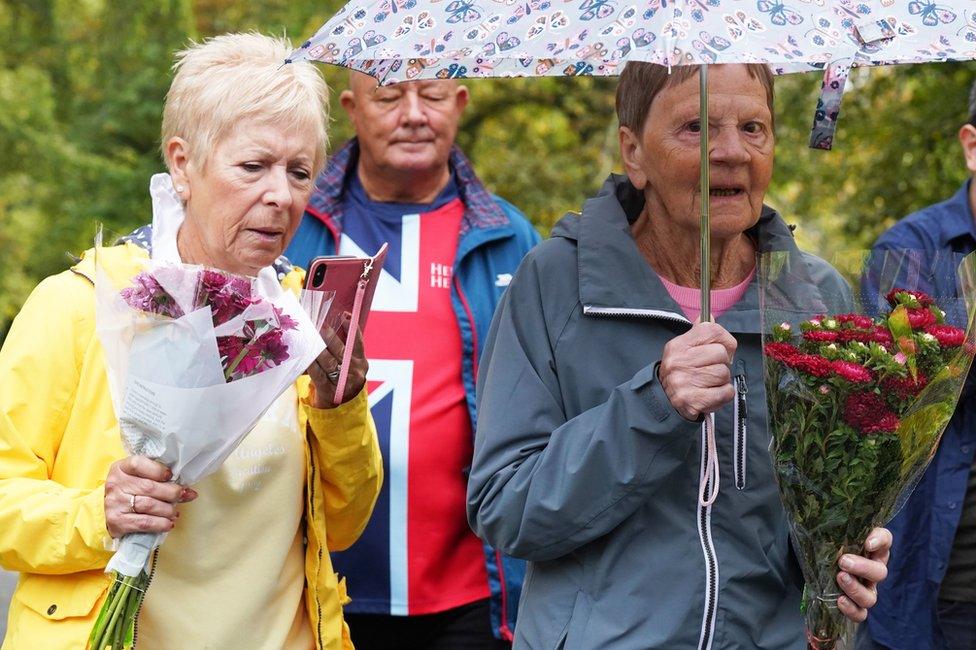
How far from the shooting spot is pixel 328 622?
3297 mm

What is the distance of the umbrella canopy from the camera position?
238cm

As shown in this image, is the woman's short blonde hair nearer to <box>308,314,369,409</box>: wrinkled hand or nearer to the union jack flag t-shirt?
<box>308,314,369,409</box>: wrinkled hand

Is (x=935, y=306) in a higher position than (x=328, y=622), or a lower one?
higher

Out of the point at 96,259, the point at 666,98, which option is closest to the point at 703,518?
the point at 666,98

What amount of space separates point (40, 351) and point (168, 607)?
644 mm

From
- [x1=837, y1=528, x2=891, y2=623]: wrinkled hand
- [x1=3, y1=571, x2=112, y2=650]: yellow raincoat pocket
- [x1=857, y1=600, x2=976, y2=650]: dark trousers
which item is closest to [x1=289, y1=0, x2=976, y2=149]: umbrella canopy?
[x1=837, y1=528, x2=891, y2=623]: wrinkled hand

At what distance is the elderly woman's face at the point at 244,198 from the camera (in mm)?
3188

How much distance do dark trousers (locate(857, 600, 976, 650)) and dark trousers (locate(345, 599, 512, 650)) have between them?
1.33 m

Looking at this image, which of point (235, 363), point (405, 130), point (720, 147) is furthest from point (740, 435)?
point (405, 130)

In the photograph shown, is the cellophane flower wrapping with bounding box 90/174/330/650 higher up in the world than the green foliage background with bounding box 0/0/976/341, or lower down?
lower down

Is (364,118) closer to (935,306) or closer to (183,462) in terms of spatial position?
(183,462)

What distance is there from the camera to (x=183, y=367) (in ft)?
9.03

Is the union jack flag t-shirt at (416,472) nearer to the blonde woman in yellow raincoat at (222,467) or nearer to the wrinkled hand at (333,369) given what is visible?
the blonde woman in yellow raincoat at (222,467)

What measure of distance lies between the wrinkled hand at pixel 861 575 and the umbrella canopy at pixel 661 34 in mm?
860
